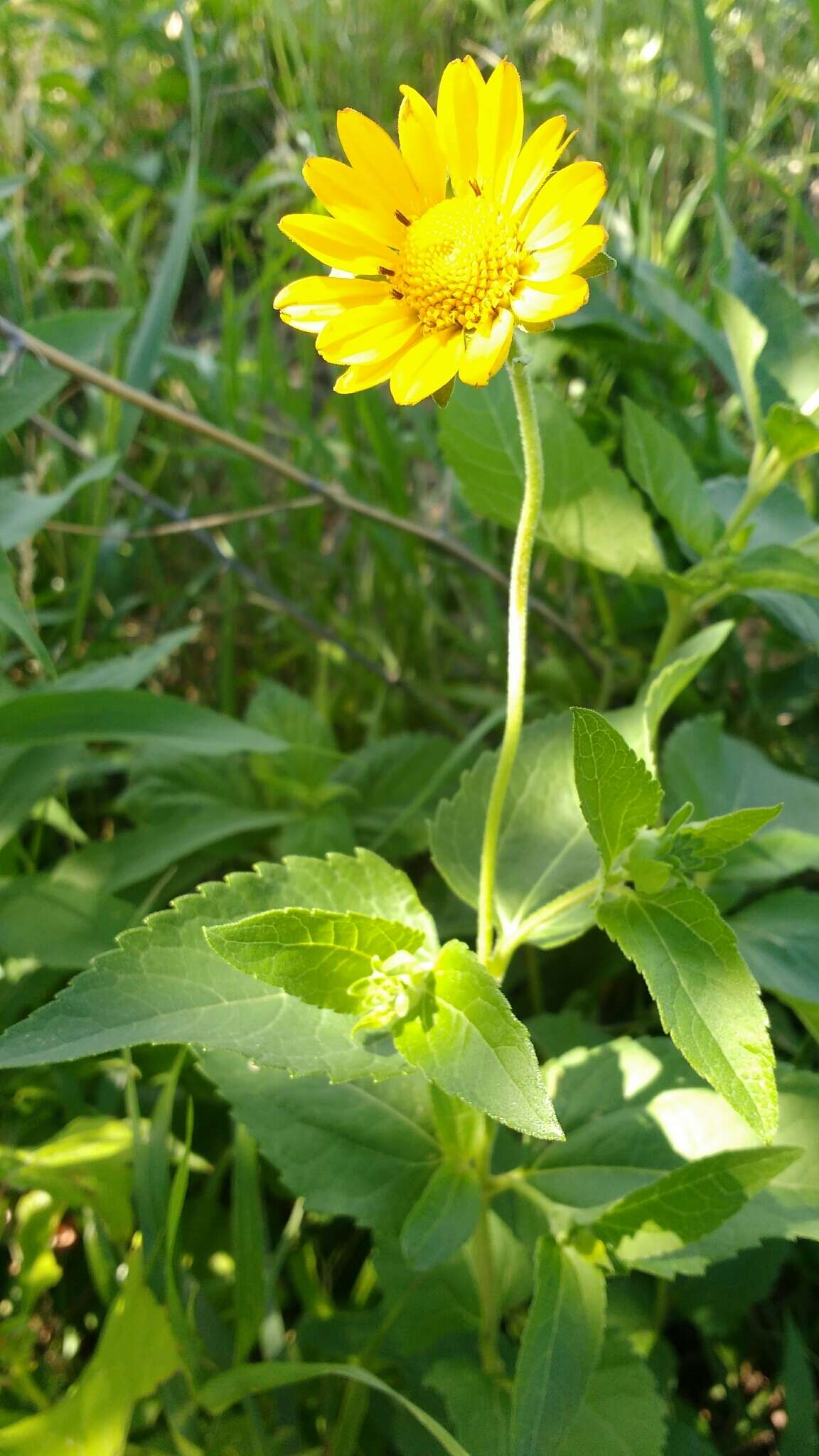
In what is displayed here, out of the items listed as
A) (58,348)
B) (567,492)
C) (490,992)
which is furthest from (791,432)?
(58,348)

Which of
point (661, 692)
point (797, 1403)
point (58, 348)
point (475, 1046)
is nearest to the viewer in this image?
point (475, 1046)

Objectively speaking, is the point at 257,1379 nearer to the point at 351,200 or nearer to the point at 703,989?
the point at 703,989

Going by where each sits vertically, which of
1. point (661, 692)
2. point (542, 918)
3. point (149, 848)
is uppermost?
point (661, 692)

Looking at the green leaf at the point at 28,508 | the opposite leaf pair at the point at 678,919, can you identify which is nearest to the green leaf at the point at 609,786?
the opposite leaf pair at the point at 678,919

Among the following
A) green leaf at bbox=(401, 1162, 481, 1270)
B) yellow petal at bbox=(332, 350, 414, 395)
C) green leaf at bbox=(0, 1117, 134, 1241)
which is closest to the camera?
yellow petal at bbox=(332, 350, 414, 395)

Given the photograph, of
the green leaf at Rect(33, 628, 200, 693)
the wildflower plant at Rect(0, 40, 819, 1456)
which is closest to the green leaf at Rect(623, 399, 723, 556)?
the wildflower plant at Rect(0, 40, 819, 1456)

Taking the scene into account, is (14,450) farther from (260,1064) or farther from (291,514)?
(260,1064)

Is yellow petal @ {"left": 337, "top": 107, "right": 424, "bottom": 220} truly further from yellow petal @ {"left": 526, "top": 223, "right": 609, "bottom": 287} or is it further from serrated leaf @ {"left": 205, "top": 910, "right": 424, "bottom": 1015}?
serrated leaf @ {"left": 205, "top": 910, "right": 424, "bottom": 1015}
